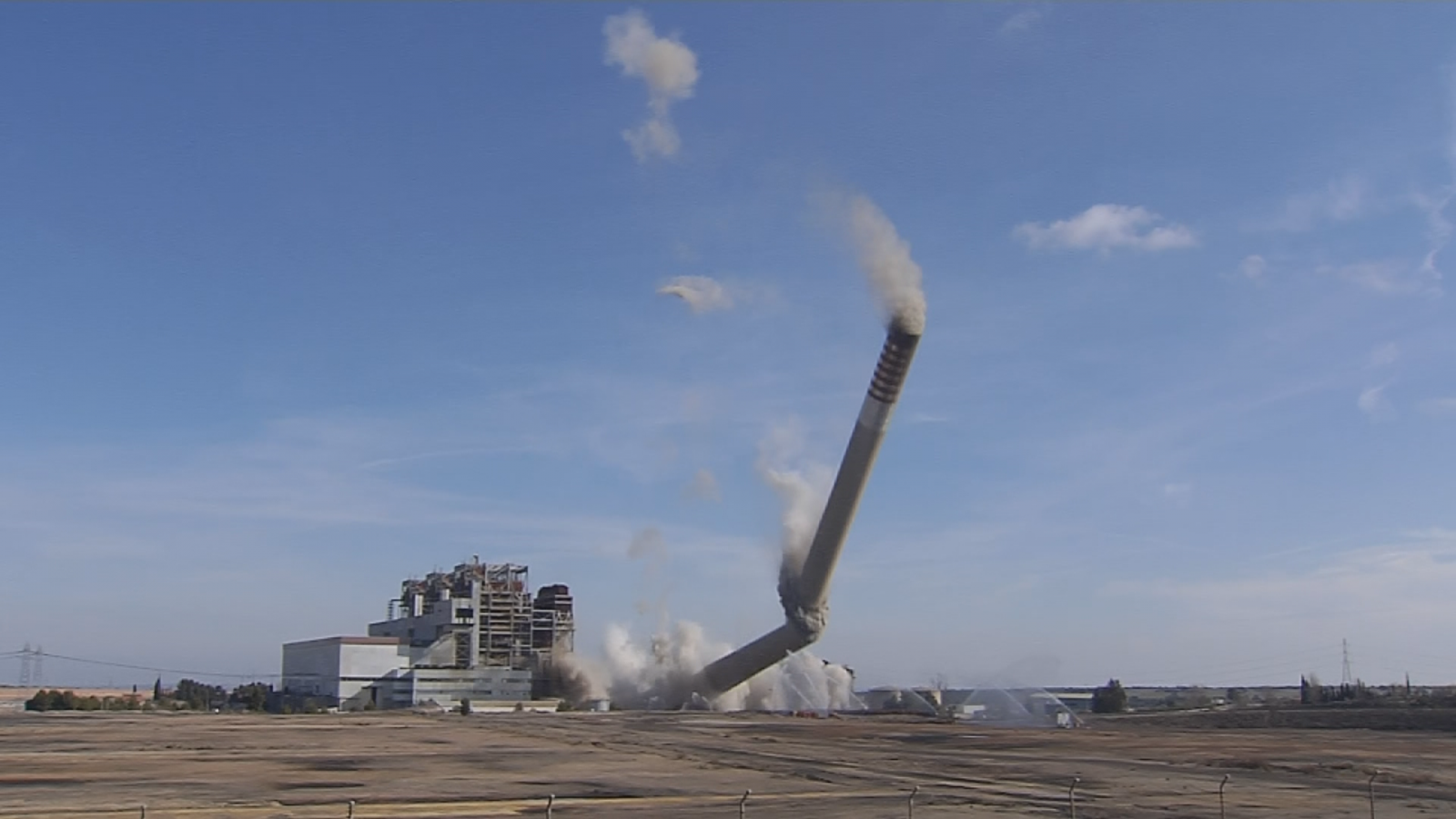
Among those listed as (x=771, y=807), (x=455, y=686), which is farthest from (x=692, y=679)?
(x=771, y=807)

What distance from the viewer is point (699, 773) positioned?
42.2m

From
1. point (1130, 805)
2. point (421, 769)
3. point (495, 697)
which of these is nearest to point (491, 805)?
point (421, 769)

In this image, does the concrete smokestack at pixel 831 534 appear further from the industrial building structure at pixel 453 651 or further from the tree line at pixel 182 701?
the tree line at pixel 182 701

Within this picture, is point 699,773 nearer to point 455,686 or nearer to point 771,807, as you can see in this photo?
point 771,807

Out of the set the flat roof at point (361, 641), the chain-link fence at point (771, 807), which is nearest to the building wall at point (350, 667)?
the flat roof at point (361, 641)

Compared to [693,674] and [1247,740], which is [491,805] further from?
[693,674]

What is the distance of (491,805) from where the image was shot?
3039 cm

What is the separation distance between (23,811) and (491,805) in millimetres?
10288

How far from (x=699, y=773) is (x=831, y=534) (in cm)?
4879

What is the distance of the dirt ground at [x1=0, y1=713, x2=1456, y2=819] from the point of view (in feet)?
100

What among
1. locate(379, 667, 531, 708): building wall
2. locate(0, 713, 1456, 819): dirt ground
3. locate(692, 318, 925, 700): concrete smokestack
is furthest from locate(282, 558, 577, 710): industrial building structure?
locate(0, 713, 1456, 819): dirt ground

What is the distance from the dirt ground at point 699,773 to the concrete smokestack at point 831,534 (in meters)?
18.2

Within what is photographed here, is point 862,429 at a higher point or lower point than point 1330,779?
higher

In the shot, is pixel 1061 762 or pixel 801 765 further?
pixel 1061 762
